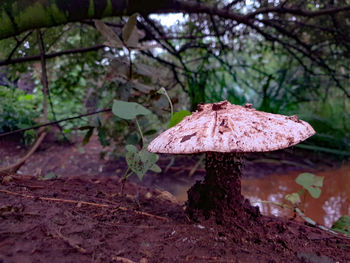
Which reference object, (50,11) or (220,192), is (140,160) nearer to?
(220,192)

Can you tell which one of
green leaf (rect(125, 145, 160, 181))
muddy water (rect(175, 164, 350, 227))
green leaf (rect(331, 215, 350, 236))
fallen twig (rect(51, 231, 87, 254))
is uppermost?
green leaf (rect(125, 145, 160, 181))

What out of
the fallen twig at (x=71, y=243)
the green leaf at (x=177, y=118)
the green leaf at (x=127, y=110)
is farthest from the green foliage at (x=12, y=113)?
the fallen twig at (x=71, y=243)

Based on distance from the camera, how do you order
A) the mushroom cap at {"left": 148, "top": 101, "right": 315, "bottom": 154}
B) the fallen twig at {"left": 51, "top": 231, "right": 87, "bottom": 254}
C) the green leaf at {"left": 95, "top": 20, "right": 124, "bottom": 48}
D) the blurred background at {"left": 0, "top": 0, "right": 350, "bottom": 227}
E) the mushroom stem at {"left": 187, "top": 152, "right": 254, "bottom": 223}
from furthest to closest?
the blurred background at {"left": 0, "top": 0, "right": 350, "bottom": 227}, the green leaf at {"left": 95, "top": 20, "right": 124, "bottom": 48}, the mushroom stem at {"left": 187, "top": 152, "right": 254, "bottom": 223}, the mushroom cap at {"left": 148, "top": 101, "right": 315, "bottom": 154}, the fallen twig at {"left": 51, "top": 231, "right": 87, "bottom": 254}

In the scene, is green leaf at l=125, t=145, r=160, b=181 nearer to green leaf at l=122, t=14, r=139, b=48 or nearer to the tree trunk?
green leaf at l=122, t=14, r=139, b=48

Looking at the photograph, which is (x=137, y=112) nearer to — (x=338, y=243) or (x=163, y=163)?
(x=338, y=243)

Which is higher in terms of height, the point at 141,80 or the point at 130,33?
the point at 130,33

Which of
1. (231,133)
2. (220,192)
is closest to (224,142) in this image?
(231,133)

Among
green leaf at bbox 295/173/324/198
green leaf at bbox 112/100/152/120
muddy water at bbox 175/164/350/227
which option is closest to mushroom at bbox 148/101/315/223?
green leaf at bbox 112/100/152/120
